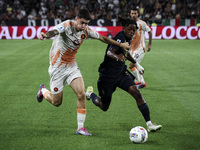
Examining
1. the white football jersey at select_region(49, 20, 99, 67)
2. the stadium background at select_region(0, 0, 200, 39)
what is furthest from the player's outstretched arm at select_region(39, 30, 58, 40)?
the stadium background at select_region(0, 0, 200, 39)

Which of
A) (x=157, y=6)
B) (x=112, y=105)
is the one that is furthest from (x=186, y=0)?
(x=112, y=105)

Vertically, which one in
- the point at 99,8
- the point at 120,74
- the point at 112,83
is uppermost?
the point at 120,74

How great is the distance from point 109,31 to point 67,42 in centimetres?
2518

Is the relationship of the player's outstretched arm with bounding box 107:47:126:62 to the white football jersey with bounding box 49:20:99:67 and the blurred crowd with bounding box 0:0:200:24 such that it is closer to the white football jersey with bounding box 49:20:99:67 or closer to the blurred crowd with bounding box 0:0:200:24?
the white football jersey with bounding box 49:20:99:67

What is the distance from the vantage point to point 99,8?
3600 cm

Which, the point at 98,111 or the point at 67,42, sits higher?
the point at 67,42

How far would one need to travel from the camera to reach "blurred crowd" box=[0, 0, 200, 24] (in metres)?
34.8

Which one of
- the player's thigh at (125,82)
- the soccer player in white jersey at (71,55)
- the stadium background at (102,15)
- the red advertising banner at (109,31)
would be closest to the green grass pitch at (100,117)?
the soccer player in white jersey at (71,55)

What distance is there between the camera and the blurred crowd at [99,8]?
114 feet

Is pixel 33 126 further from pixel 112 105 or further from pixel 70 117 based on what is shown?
pixel 112 105

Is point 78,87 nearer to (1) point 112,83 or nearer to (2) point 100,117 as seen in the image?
(1) point 112,83

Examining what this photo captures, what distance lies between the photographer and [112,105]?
8.27m

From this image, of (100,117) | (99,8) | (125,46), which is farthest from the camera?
(99,8)

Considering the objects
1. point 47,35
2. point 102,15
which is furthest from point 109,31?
point 47,35
